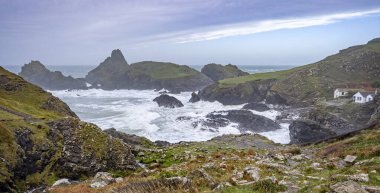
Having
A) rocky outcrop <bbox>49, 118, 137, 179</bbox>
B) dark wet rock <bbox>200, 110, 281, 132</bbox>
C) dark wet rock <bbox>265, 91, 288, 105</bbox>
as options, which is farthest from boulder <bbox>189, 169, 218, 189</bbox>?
dark wet rock <bbox>265, 91, 288, 105</bbox>

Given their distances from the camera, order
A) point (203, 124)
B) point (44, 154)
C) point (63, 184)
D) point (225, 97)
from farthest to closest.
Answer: point (225, 97), point (203, 124), point (44, 154), point (63, 184)

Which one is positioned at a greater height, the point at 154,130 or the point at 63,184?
the point at 63,184

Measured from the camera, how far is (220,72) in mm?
187000

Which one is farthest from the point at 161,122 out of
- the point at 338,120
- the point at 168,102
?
the point at 338,120

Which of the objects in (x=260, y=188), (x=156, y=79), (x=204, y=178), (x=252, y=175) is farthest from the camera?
(x=156, y=79)

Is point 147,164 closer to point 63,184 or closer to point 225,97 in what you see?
point 63,184

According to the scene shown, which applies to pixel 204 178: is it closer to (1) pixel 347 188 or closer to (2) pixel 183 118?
(1) pixel 347 188

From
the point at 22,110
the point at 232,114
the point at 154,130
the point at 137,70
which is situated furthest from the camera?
the point at 137,70

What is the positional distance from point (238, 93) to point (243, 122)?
4086 cm

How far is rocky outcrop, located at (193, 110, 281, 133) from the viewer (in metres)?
71.6

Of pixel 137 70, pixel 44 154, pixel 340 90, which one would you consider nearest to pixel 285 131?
pixel 340 90

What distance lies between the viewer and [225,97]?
11588cm

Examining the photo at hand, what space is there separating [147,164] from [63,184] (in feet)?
24.3

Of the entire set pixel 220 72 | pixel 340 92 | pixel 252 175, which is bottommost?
pixel 340 92
